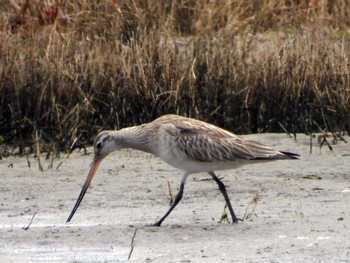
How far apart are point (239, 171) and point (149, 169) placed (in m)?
0.86

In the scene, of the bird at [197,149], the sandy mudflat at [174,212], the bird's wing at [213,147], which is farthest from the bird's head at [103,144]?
the bird's wing at [213,147]

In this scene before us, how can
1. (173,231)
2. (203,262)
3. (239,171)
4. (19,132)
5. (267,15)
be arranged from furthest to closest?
1. (267,15)
2. (19,132)
3. (239,171)
4. (173,231)
5. (203,262)

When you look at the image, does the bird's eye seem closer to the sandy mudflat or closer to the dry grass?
the sandy mudflat

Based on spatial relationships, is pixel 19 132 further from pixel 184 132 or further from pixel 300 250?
pixel 300 250

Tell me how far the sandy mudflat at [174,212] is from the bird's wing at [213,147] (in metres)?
0.47

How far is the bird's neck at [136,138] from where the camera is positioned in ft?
29.7

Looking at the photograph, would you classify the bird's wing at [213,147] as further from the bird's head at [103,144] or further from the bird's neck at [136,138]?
the bird's head at [103,144]

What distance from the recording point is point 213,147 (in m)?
8.75

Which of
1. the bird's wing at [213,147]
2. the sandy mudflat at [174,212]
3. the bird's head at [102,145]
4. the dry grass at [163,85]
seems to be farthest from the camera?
the dry grass at [163,85]

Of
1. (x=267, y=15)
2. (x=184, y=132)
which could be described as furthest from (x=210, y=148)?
(x=267, y=15)

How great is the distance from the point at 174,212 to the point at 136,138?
0.67 m

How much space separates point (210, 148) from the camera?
8.73 meters

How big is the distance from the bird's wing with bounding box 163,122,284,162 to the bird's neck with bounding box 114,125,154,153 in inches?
8.7

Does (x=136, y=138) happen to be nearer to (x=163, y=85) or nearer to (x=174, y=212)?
(x=174, y=212)
